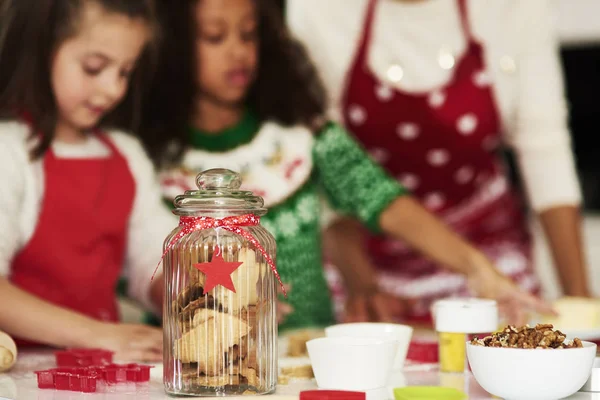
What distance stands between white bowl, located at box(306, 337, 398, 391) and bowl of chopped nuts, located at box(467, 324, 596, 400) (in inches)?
3.5

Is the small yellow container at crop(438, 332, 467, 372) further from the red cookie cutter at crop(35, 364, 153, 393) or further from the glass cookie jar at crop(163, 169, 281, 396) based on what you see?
the red cookie cutter at crop(35, 364, 153, 393)

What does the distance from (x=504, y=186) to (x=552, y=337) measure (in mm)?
1065

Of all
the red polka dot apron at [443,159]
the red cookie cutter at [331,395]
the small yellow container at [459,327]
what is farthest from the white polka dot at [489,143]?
the red cookie cutter at [331,395]

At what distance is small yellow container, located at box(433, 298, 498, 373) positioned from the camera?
3.43ft

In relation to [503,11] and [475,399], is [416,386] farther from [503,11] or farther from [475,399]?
[503,11]

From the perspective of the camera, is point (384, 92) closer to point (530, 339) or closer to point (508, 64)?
point (508, 64)

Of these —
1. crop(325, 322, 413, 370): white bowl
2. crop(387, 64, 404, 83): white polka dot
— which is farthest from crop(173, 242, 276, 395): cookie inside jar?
crop(387, 64, 404, 83): white polka dot

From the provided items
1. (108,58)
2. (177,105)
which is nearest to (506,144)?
(177,105)

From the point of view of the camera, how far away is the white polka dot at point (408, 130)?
1776 mm

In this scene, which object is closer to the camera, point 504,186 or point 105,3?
point 105,3

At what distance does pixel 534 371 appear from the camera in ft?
2.72

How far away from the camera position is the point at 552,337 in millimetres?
853

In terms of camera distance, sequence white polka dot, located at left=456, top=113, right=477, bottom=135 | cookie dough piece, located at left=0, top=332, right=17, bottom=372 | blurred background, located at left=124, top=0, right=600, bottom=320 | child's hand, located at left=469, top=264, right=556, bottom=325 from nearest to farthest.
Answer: cookie dough piece, located at left=0, top=332, right=17, bottom=372
child's hand, located at left=469, top=264, right=556, bottom=325
white polka dot, located at left=456, top=113, right=477, bottom=135
blurred background, located at left=124, top=0, right=600, bottom=320

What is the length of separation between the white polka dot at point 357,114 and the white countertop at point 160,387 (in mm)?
779
